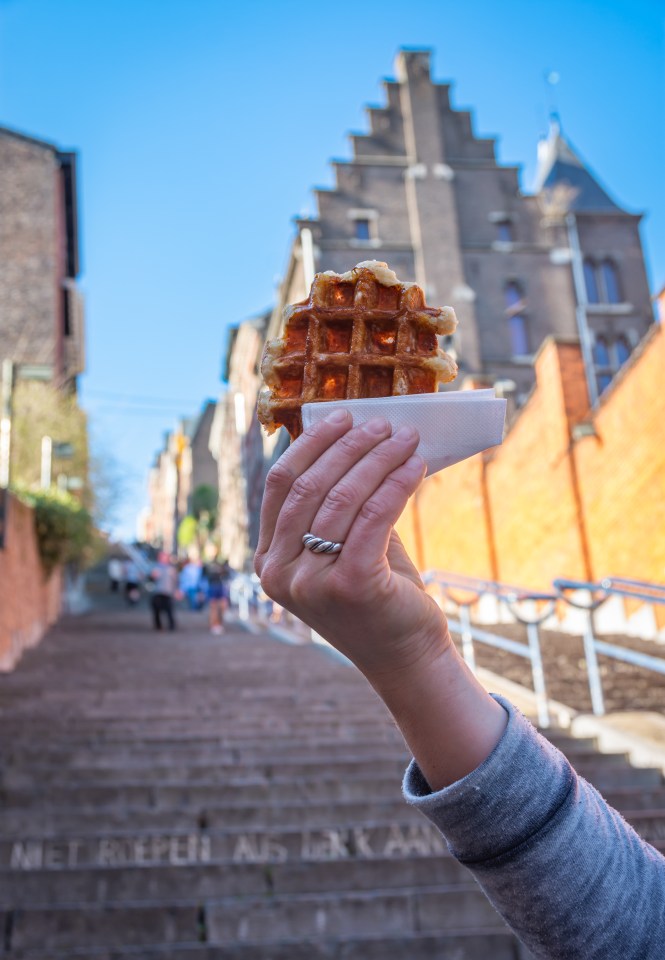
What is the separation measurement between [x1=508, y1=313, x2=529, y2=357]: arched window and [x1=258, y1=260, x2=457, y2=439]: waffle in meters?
28.8

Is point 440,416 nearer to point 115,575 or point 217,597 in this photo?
point 217,597

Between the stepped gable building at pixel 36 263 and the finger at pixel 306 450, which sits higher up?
the stepped gable building at pixel 36 263

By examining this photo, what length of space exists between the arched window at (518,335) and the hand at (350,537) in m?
29.3

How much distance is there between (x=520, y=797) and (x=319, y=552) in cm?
48

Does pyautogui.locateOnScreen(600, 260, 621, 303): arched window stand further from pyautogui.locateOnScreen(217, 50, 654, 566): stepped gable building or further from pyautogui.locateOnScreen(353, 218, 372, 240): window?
pyautogui.locateOnScreen(353, 218, 372, 240): window

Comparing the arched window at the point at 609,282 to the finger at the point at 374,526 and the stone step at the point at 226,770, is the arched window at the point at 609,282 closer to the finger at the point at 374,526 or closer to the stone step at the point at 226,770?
the stone step at the point at 226,770

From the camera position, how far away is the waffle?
58.3 inches

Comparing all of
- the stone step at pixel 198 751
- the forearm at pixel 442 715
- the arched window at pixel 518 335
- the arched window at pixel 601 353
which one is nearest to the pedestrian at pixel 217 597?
the stone step at pixel 198 751

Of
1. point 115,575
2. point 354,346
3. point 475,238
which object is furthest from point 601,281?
point 354,346

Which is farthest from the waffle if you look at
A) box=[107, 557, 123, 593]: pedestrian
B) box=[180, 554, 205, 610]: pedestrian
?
box=[107, 557, 123, 593]: pedestrian

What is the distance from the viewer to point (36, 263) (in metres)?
32.5

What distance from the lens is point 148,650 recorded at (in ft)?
45.4

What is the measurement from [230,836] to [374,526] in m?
4.36

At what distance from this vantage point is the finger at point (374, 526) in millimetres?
1079
